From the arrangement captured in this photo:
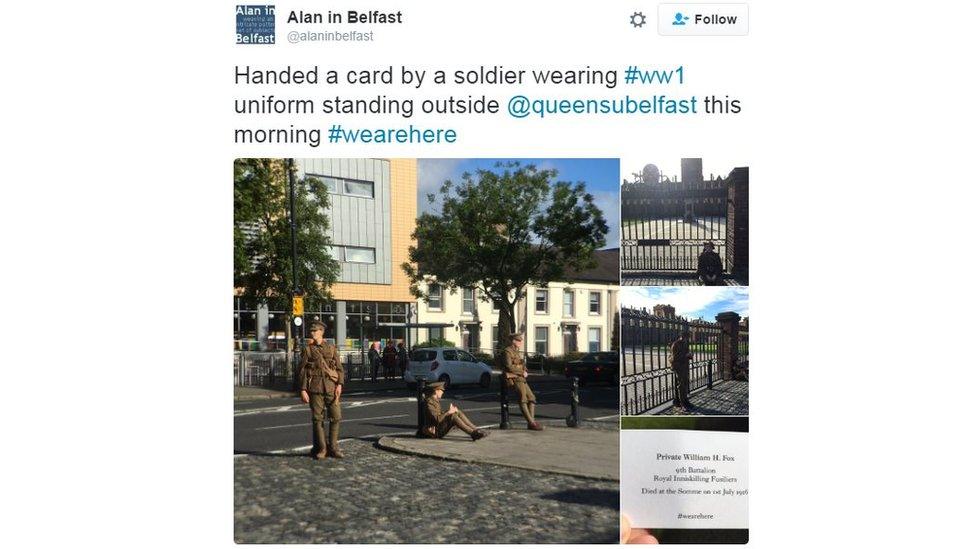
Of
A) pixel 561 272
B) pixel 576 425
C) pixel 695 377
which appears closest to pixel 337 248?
pixel 561 272

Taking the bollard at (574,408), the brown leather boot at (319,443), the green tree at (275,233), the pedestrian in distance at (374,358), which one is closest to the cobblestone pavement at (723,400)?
the bollard at (574,408)

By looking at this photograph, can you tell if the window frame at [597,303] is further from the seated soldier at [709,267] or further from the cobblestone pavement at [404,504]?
the cobblestone pavement at [404,504]

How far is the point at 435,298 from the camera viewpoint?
743cm

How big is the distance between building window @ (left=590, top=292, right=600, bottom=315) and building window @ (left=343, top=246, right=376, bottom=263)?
1801 mm

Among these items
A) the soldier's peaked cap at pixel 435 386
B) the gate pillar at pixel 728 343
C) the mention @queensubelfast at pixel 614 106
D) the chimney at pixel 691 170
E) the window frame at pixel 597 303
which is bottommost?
the soldier's peaked cap at pixel 435 386

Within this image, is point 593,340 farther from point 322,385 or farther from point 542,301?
point 322,385

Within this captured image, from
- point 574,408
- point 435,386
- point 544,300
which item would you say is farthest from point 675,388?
point 435,386

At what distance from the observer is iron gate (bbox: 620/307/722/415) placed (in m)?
6.79

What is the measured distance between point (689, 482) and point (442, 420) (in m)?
2.12

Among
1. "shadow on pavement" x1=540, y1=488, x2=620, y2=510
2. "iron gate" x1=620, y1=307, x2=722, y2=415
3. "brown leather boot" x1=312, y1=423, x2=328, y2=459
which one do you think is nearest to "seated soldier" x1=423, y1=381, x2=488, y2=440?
"brown leather boot" x1=312, y1=423, x2=328, y2=459

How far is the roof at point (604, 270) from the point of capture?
6812mm

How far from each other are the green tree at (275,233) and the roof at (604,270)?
196 cm

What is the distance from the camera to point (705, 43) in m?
6.63

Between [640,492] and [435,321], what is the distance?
2105mm
